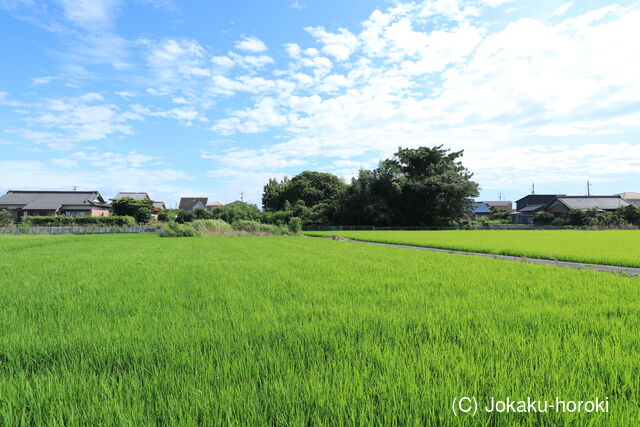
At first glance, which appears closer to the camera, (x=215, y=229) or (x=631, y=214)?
(x=215, y=229)

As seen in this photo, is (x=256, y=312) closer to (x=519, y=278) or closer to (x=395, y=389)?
(x=395, y=389)

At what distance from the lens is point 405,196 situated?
38.1 m

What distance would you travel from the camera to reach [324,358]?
89.8 inches

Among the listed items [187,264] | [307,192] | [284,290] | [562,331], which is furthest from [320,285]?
[307,192]

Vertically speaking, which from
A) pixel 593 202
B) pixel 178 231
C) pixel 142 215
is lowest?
pixel 178 231

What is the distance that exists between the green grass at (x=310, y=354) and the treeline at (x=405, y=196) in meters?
32.0

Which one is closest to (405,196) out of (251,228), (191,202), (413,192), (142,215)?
(413,192)

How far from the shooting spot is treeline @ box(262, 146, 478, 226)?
36.4 m

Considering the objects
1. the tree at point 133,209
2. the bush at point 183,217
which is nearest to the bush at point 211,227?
the bush at point 183,217

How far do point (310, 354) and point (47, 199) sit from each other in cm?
5570

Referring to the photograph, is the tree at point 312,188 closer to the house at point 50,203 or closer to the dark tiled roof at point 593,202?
the house at point 50,203

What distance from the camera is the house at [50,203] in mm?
41594

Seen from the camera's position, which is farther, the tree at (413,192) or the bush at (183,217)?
the bush at (183,217)

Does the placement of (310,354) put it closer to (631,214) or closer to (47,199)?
(631,214)
